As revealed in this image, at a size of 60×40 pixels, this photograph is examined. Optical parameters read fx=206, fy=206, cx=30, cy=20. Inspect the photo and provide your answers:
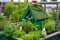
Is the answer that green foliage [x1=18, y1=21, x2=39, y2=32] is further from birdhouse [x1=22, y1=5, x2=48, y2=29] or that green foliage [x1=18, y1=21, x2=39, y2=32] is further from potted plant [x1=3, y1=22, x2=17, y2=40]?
potted plant [x1=3, y1=22, x2=17, y2=40]

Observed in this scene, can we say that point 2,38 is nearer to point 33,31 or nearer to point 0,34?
point 0,34

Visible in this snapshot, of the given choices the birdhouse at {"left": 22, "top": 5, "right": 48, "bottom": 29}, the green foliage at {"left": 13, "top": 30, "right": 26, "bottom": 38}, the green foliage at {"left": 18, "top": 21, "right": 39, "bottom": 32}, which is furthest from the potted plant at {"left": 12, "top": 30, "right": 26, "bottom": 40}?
the birdhouse at {"left": 22, "top": 5, "right": 48, "bottom": 29}

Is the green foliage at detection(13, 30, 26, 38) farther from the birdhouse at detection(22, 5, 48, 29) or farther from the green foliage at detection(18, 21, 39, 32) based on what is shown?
the birdhouse at detection(22, 5, 48, 29)

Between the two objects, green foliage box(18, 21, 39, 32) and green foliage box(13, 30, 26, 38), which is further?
green foliage box(18, 21, 39, 32)

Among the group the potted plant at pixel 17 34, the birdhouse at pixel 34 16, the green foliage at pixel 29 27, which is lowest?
the potted plant at pixel 17 34

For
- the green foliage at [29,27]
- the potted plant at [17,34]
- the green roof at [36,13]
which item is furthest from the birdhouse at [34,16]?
the potted plant at [17,34]

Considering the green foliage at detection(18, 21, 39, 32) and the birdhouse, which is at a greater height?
the birdhouse

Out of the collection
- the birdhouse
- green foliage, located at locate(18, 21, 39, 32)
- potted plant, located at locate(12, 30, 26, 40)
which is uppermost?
the birdhouse

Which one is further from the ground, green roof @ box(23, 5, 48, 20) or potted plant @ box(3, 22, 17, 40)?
green roof @ box(23, 5, 48, 20)

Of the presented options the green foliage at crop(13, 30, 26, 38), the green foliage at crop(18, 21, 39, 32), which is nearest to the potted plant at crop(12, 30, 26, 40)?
the green foliage at crop(13, 30, 26, 38)

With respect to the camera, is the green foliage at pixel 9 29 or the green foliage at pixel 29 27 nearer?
the green foliage at pixel 9 29

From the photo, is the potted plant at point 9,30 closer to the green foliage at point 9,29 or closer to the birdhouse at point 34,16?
the green foliage at point 9,29

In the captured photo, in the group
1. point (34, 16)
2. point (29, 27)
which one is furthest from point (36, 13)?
point (29, 27)

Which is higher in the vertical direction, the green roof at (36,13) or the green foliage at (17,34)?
the green roof at (36,13)
